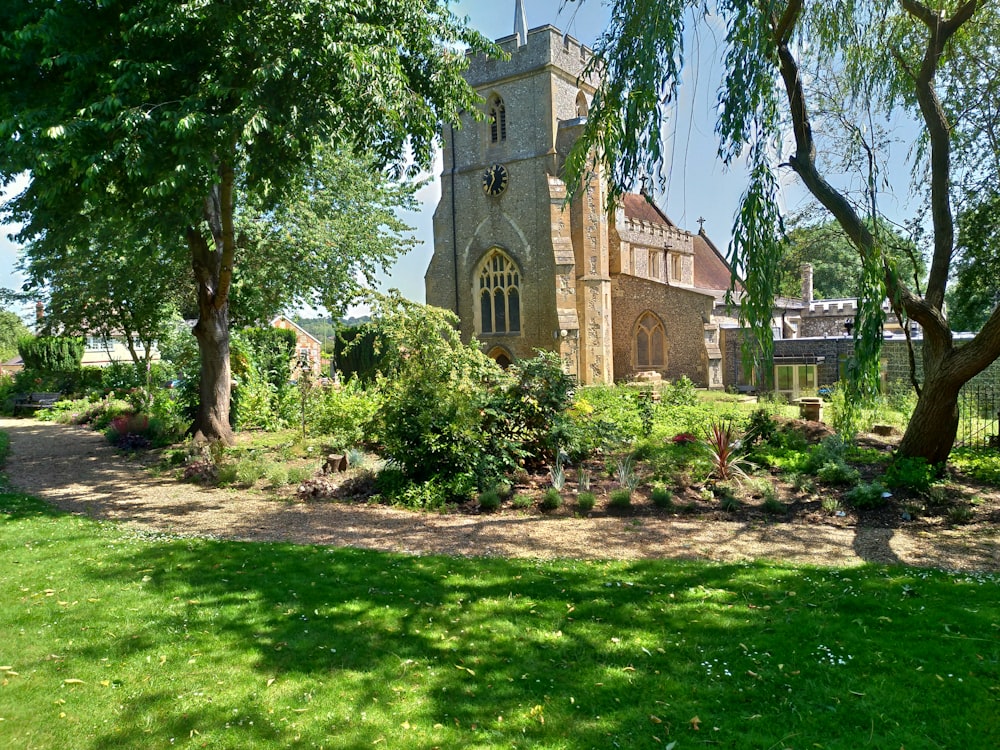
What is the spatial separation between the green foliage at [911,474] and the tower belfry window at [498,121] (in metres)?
22.4

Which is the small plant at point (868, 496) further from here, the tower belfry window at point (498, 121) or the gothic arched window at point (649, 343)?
the tower belfry window at point (498, 121)

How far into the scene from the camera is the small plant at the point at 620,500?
7988mm

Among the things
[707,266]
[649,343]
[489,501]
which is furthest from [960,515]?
[707,266]

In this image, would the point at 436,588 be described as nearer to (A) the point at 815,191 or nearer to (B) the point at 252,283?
(A) the point at 815,191

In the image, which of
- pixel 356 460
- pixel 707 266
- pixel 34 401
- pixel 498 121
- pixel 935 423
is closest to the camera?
pixel 935 423

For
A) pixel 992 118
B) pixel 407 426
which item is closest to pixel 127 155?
pixel 407 426

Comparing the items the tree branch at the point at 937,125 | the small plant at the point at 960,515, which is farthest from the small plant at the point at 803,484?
the tree branch at the point at 937,125

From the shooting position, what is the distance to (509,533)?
284 inches

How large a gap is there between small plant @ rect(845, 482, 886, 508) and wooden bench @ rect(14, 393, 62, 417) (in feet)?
81.4

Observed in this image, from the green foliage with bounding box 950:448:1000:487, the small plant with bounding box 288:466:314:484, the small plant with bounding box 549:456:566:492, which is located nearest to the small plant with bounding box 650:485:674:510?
the small plant with bounding box 549:456:566:492

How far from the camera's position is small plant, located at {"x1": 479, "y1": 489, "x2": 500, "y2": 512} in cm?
827

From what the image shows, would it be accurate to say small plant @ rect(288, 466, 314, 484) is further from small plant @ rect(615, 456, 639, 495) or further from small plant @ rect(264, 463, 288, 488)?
small plant @ rect(615, 456, 639, 495)

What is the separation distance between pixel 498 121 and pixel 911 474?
2348cm

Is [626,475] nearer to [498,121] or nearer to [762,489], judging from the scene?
[762,489]
